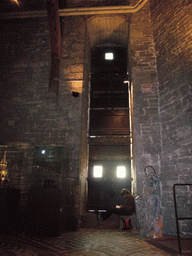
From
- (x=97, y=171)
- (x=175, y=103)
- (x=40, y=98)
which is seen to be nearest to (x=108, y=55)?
(x=40, y=98)

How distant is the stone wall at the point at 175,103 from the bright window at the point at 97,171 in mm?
2646

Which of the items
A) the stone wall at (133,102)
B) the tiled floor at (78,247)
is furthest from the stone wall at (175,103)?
the tiled floor at (78,247)

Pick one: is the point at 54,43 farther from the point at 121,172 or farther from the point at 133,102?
the point at 121,172

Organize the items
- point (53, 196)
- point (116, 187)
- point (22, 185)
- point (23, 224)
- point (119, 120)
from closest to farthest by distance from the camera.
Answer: point (53, 196), point (23, 224), point (22, 185), point (116, 187), point (119, 120)

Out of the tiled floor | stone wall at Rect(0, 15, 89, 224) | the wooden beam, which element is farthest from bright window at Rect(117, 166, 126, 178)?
the wooden beam

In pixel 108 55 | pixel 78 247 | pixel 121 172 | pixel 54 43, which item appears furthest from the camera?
pixel 108 55

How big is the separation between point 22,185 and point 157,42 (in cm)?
651

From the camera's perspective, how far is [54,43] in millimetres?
7137

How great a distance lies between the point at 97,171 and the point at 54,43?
193 inches

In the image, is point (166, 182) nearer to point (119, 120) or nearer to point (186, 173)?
point (186, 173)

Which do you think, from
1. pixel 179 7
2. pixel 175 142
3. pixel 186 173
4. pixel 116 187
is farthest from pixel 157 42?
pixel 116 187

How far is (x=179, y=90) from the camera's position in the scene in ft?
19.9

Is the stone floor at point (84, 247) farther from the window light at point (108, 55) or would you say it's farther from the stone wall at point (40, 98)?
the window light at point (108, 55)

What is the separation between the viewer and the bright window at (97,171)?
8.02m
